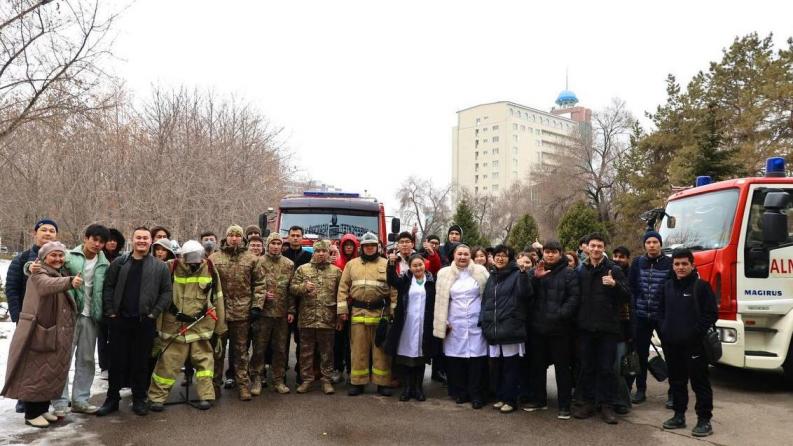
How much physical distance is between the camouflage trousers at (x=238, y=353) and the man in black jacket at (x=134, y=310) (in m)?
0.87

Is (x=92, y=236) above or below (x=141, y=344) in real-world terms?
above

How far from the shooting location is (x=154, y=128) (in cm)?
2269

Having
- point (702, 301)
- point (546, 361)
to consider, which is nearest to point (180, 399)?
point (546, 361)

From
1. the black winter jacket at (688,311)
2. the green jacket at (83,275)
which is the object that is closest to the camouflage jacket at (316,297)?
the green jacket at (83,275)

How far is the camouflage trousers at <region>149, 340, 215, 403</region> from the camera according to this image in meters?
6.23

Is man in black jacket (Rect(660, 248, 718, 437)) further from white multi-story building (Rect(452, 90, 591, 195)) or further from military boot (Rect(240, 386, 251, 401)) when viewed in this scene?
white multi-story building (Rect(452, 90, 591, 195))

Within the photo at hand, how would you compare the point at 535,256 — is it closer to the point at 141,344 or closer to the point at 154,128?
the point at 141,344

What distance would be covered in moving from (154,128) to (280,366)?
18.4 m

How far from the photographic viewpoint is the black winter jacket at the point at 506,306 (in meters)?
6.29

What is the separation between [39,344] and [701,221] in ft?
25.3

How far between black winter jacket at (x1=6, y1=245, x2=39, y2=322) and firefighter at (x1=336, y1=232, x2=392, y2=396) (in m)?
3.24

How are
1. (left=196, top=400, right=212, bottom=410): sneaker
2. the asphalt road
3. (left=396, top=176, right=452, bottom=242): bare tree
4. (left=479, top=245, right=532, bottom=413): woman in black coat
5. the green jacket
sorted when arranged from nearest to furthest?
the asphalt road < the green jacket < (left=196, top=400, right=212, bottom=410): sneaker < (left=479, top=245, right=532, bottom=413): woman in black coat < (left=396, top=176, right=452, bottom=242): bare tree

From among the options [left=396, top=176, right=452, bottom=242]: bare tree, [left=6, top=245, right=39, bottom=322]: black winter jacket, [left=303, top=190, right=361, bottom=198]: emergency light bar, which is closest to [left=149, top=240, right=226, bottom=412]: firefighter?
[left=6, top=245, right=39, bottom=322]: black winter jacket

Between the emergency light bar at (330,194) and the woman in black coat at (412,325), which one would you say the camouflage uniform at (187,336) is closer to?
the woman in black coat at (412,325)
